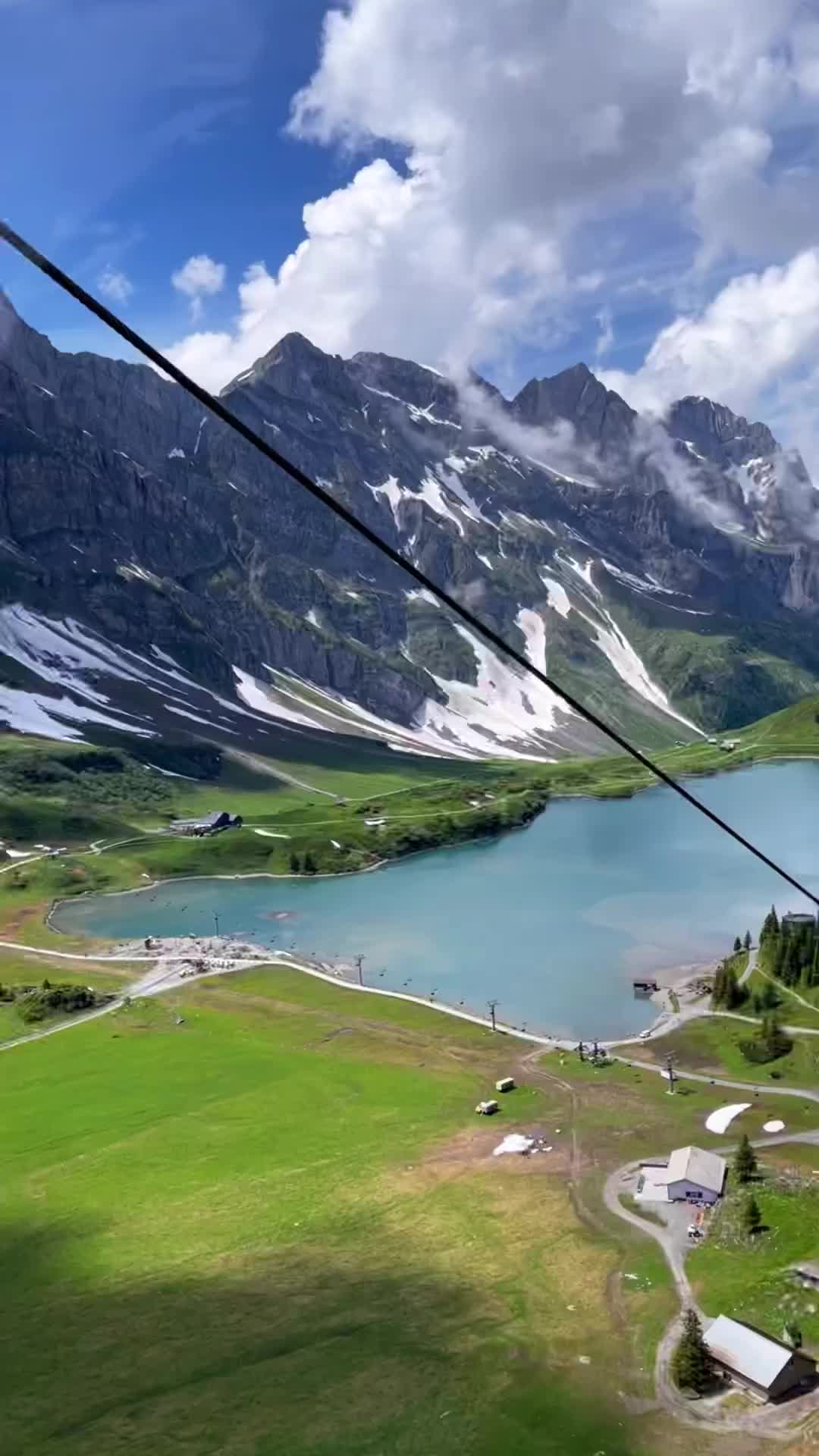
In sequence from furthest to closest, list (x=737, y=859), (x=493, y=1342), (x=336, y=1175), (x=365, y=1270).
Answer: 1. (x=737, y=859)
2. (x=336, y=1175)
3. (x=365, y=1270)
4. (x=493, y=1342)

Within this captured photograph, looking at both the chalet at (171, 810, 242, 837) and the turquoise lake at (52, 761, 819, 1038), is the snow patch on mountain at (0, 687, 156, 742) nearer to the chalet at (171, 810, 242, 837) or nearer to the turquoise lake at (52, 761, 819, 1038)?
the chalet at (171, 810, 242, 837)

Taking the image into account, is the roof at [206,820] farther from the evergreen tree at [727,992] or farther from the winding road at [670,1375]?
the winding road at [670,1375]

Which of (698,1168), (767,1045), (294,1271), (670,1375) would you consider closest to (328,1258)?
(294,1271)

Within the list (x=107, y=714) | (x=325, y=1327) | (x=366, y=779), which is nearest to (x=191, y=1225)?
(x=325, y=1327)

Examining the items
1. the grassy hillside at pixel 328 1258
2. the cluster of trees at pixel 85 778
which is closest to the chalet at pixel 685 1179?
the grassy hillside at pixel 328 1258

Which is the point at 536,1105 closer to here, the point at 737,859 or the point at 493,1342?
the point at 493,1342

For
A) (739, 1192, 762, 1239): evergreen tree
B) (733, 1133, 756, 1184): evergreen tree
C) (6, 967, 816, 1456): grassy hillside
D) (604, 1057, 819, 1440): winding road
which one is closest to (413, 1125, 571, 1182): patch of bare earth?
(6, 967, 816, 1456): grassy hillside
